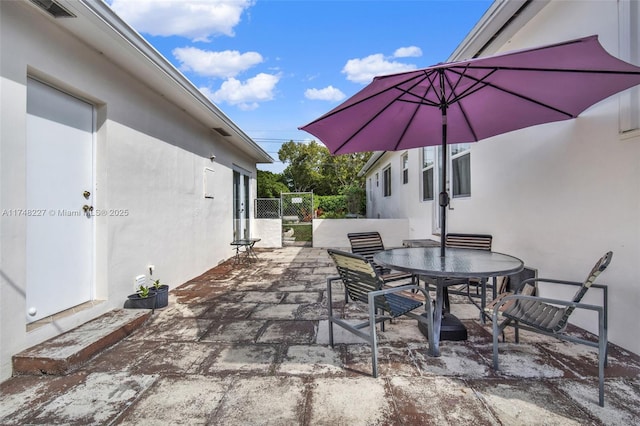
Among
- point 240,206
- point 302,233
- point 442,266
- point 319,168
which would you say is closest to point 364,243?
point 442,266

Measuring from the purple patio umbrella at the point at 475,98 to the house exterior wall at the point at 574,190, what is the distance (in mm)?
386

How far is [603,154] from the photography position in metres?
2.44

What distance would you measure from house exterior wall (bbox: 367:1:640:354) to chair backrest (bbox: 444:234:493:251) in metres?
0.42

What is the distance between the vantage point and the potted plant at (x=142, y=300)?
129 inches

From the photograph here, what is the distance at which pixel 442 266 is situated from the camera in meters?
2.31

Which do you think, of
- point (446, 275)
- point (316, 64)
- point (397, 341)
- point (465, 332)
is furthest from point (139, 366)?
point (316, 64)

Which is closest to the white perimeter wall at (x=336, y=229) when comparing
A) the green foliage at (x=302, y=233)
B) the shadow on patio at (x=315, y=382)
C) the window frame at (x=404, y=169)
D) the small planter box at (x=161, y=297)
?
the window frame at (x=404, y=169)

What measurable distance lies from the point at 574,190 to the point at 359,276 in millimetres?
2207

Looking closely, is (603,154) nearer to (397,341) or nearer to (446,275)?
(446,275)

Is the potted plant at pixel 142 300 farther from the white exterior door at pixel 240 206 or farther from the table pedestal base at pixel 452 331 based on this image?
the white exterior door at pixel 240 206

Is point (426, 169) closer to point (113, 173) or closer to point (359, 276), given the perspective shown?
point (359, 276)

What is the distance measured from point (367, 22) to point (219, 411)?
26.3 ft

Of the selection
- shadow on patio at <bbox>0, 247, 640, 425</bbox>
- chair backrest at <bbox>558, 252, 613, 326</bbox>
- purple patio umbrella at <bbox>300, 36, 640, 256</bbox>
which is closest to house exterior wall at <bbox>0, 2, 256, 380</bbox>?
shadow on patio at <bbox>0, 247, 640, 425</bbox>

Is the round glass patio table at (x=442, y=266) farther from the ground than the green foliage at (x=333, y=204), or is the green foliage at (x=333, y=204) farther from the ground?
the green foliage at (x=333, y=204)
